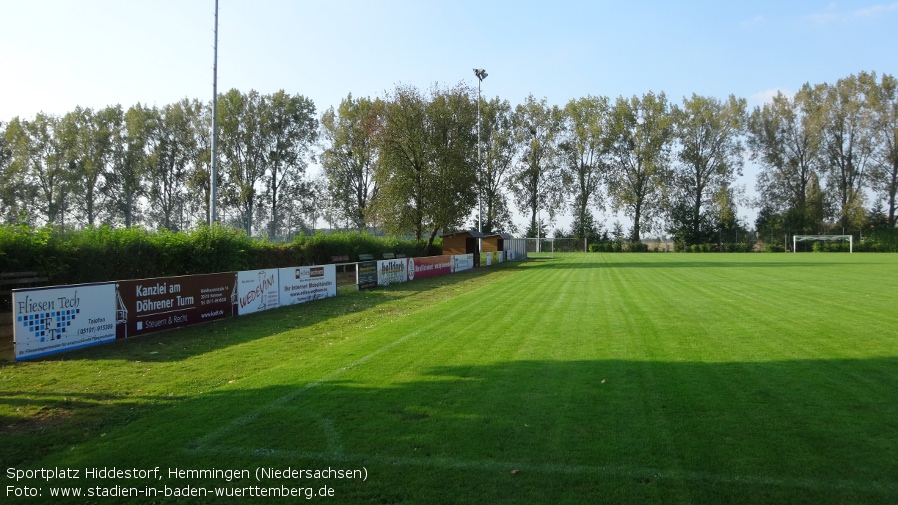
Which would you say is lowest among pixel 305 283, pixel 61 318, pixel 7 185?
pixel 61 318

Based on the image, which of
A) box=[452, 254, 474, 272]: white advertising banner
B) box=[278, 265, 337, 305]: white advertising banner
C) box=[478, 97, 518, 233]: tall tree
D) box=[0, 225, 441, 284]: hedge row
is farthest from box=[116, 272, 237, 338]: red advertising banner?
box=[478, 97, 518, 233]: tall tree

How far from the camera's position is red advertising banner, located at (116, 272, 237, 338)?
11.6m

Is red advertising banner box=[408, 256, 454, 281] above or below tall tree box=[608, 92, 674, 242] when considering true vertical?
below

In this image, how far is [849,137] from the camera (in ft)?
215

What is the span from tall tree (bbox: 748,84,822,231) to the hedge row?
2750 inches

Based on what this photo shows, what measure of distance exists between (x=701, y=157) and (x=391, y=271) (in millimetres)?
61308

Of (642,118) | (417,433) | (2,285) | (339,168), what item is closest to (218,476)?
(417,433)

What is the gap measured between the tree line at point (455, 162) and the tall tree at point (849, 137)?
18cm

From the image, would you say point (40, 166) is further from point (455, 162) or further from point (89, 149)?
point (455, 162)

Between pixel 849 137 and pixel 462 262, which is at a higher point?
pixel 849 137

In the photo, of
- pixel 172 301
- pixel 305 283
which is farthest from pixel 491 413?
pixel 305 283

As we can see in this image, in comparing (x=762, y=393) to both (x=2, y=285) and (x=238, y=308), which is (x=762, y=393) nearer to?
(x=238, y=308)

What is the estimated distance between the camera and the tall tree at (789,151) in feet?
221

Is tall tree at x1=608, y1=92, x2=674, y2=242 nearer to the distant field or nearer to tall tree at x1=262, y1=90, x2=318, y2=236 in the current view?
tall tree at x1=262, y1=90, x2=318, y2=236
